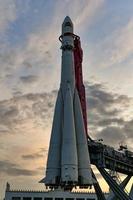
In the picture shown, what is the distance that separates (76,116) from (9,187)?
191 feet

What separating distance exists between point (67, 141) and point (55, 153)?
6.99 feet

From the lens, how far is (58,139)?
4191cm

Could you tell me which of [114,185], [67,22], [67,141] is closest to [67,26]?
[67,22]

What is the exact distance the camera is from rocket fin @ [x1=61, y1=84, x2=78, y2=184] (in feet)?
126

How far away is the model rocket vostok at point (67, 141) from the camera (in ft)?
129

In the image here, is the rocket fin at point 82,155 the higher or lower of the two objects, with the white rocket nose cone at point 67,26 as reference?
lower

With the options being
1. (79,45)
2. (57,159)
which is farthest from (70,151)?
(79,45)

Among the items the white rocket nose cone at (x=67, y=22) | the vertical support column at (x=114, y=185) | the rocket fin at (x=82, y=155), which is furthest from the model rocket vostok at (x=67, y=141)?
the vertical support column at (x=114, y=185)

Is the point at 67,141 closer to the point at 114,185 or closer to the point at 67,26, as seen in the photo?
the point at 67,26

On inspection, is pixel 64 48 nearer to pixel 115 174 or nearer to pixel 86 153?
pixel 86 153

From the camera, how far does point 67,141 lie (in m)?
40.3

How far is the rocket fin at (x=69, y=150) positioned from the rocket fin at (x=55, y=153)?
1225 mm

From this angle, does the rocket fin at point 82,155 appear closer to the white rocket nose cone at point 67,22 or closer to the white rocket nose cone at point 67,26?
the white rocket nose cone at point 67,26

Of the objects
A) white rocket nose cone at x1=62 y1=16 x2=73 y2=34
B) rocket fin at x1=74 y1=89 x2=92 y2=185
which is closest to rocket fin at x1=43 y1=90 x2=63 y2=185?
rocket fin at x1=74 y1=89 x2=92 y2=185
